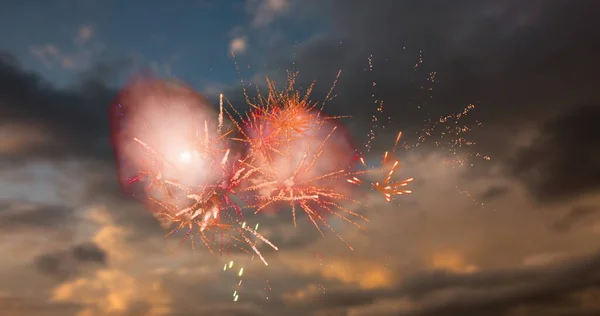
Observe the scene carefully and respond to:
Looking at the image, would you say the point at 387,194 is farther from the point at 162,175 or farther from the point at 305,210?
the point at 162,175

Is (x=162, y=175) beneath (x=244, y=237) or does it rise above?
above


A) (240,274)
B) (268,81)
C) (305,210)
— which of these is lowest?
(240,274)

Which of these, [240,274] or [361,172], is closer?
[240,274]

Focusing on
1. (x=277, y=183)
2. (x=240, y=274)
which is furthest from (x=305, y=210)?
(x=240, y=274)

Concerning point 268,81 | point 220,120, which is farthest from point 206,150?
point 268,81

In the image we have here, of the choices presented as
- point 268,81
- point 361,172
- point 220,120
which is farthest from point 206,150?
point 361,172

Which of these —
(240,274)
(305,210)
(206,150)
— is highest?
(206,150)

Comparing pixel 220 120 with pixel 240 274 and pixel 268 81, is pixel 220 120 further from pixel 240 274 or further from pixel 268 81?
pixel 240 274

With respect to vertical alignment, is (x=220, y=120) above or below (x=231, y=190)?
above

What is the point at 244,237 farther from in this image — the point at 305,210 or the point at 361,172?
the point at 361,172
